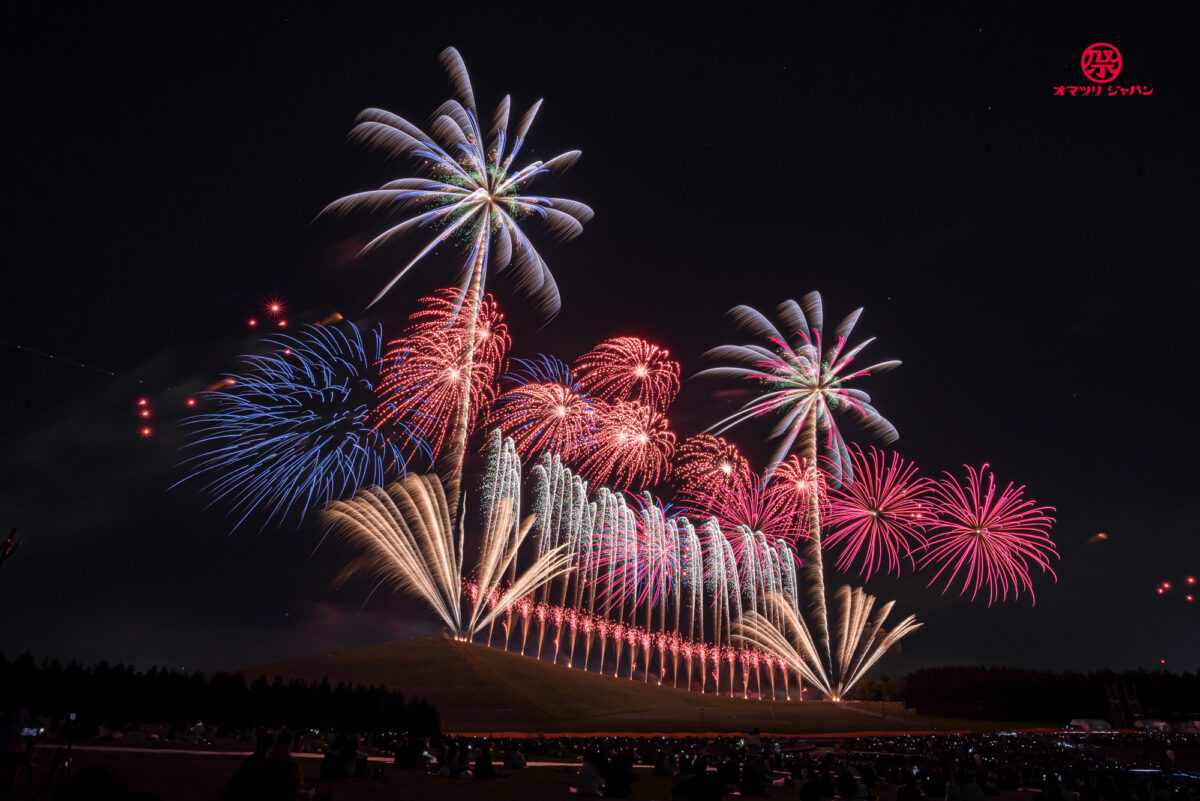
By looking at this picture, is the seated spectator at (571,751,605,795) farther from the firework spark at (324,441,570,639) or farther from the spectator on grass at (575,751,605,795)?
the firework spark at (324,441,570,639)

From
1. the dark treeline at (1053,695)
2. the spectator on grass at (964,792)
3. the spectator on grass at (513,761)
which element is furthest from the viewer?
the dark treeline at (1053,695)

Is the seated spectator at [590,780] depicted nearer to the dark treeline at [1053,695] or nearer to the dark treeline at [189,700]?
the dark treeline at [189,700]

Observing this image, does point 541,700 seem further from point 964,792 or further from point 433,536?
point 964,792

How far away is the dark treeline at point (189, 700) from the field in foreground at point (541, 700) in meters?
7.66

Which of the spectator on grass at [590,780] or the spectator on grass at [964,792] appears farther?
the spectator on grass at [964,792]

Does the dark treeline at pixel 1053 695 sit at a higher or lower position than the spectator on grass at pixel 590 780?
lower

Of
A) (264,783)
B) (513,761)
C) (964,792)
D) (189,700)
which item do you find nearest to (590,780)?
(513,761)

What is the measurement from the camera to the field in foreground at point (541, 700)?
153 feet

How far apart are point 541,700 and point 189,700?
26.3 meters

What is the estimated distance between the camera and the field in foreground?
153ft

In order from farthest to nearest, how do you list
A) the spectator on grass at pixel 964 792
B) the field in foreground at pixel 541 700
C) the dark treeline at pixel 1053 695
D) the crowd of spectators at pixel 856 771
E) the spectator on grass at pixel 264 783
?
the dark treeline at pixel 1053 695 → the field in foreground at pixel 541 700 → the spectator on grass at pixel 964 792 → the crowd of spectators at pixel 856 771 → the spectator on grass at pixel 264 783

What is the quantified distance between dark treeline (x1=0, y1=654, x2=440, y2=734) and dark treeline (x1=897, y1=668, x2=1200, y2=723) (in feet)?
192

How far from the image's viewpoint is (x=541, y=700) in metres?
51.2

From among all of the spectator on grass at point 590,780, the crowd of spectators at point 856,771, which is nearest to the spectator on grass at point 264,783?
the crowd of spectators at point 856,771
